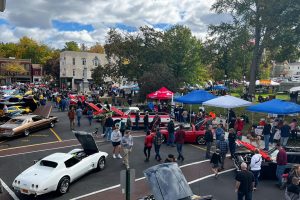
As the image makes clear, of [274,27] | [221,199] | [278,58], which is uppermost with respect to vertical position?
[274,27]

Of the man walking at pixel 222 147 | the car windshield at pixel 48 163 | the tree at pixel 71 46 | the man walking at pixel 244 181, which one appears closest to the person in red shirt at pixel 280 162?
the man walking at pixel 222 147

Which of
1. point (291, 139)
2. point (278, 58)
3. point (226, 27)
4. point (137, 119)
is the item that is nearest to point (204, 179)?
point (291, 139)

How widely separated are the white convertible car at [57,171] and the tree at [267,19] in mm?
22243

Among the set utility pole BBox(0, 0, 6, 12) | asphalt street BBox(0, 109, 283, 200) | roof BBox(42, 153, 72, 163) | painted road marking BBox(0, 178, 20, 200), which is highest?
utility pole BBox(0, 0, 6, 12)

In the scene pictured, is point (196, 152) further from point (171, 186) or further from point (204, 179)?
point (171, 186)

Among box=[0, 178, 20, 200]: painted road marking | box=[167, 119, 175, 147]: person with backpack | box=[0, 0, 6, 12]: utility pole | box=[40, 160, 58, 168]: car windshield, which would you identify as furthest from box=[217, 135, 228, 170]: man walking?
box=[0, 0, 6, 12]: utility pole

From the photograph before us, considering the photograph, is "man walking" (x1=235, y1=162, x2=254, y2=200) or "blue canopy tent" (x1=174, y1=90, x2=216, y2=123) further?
"blue canopy tent" (x1=174, y1=90, x2=216, y2=123)

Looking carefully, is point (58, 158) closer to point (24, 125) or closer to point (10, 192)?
point (10, 192)

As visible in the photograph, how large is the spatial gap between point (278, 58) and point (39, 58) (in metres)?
92.9

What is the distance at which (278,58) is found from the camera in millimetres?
34000

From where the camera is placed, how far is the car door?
1161cm

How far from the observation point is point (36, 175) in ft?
35.2

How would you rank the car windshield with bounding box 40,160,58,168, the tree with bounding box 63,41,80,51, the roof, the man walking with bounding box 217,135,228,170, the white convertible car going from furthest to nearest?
the tree with bounding box 63,41,80,51 → the man walking with bounding box 217,135,228,170 → the roof → the car windshield with bounding box 40,160,58,168 → the white convertible car

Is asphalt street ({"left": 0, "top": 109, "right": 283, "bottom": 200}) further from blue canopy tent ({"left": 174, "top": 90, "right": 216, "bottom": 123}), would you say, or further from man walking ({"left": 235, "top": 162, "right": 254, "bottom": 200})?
blue canopy tent ({"left": 174, "top": 90, "right": 216, "bottom": 123})
